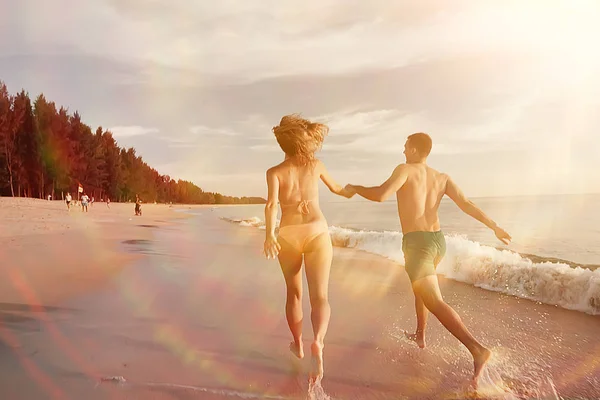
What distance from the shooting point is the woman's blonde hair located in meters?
3.58

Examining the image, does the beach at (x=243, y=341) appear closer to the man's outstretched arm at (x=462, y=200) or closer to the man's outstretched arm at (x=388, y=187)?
the man's outstretched arm at (x=462, y=200)

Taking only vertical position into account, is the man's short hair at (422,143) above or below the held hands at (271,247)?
above

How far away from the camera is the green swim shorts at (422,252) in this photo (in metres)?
3.55

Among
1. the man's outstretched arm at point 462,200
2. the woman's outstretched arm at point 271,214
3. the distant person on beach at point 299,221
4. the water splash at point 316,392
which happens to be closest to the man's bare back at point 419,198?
the man's outstretched arm at point 462,200

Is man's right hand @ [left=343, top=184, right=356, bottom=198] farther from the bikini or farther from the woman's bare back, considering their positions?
the bikini

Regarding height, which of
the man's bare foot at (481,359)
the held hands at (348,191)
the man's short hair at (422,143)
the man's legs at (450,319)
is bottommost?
the man's bare foot at (481,359)

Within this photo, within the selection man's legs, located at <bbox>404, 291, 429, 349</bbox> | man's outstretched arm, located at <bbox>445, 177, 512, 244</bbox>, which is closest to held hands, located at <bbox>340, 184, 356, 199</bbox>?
man's outstretched arm, located at <bbox>445, 177, 512, 244</bbox>

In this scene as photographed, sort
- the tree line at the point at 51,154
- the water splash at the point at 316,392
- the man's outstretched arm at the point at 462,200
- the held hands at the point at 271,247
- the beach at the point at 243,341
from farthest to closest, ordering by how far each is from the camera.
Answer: the tree line at the point at 51,154 → the man's outstretched arm at the point at 462,200 → the held hands at the point at 271,247 → the beach at the point at 243,341 → the water splash at the point at 316,392

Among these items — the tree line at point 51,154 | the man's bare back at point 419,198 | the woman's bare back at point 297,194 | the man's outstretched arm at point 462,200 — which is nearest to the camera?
the woman's bare back at point 297,194

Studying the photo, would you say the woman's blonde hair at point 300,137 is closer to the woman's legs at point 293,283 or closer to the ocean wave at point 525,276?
the woman's legs at point 293,283

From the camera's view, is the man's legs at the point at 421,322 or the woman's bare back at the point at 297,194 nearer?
the woman's bare back at the point at 297,194

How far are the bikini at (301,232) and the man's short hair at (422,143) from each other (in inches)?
45.7

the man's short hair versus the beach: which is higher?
the man's short hair

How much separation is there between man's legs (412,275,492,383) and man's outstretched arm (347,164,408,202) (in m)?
0.79
